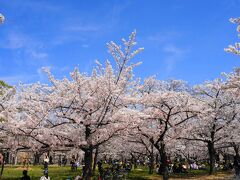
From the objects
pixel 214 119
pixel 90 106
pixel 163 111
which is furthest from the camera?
pixel 214 119

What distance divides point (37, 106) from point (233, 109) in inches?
808

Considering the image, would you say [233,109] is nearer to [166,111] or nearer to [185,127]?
[185,127]

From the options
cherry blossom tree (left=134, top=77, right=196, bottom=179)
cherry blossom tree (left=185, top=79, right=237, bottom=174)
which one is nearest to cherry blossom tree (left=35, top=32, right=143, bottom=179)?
cherry blossom tree (left=134, top=77, right=196, bottom=179)

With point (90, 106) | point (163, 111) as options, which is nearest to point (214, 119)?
point (163, 111)

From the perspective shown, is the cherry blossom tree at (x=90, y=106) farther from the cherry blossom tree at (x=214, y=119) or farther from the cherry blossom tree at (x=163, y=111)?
the cherry blossom tree at (x=214, y=119)

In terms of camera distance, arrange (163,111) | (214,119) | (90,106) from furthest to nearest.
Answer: (214,119) → (163,111) → (90,106)

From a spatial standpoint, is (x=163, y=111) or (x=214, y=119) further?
(x=214, y=119)

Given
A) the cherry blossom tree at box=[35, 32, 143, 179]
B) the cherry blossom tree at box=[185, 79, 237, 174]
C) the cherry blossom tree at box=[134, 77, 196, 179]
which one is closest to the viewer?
the cherry blossom tree at box=[35, 32, 143, 179]

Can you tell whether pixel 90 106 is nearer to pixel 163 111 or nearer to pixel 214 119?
pixel 163 111

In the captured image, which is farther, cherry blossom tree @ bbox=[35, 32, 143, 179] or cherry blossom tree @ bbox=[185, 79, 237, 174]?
cherry blossom tree @ bbox=[185, 79, 237, 174]

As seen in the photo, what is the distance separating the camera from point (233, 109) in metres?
31.1

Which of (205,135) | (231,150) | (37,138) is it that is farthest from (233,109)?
(231,150)

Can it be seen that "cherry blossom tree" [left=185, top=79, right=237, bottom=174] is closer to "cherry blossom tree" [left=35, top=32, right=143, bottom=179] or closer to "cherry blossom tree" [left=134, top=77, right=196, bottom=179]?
"cherry blossom tree" [left=134, top=77, right=196, bottom=179]

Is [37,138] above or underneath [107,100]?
underneath
